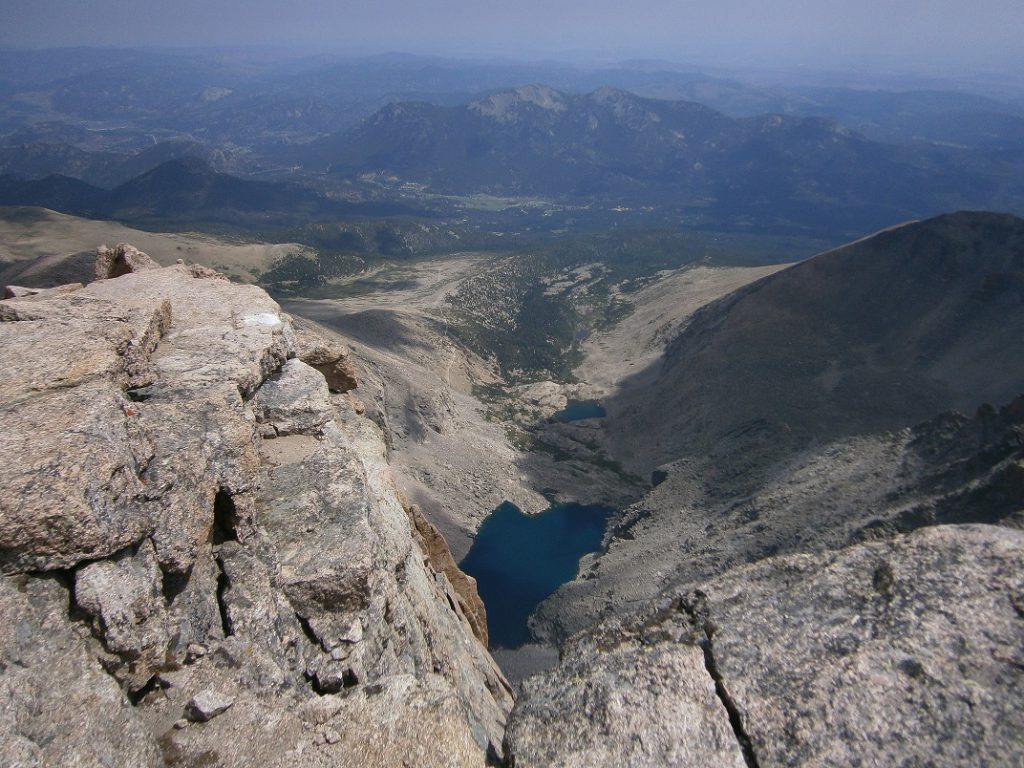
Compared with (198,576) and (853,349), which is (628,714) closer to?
(198,576)

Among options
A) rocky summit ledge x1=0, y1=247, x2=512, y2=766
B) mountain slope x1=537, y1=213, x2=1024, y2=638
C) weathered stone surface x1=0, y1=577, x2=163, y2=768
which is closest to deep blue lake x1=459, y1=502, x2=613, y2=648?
mountain slope x1=537, y1=213, x2=1024, y2=638

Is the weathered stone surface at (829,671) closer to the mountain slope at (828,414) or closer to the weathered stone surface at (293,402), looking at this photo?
the weathered stone surface at (293,402)

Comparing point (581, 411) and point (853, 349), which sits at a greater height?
point (853, 349)

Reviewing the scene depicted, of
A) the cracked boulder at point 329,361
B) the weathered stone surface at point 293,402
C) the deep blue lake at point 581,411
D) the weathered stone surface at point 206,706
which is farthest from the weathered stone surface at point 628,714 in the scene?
the deep blue lake at point 581,411

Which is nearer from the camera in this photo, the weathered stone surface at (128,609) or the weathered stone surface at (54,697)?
the weathered stone surface at (54,697)

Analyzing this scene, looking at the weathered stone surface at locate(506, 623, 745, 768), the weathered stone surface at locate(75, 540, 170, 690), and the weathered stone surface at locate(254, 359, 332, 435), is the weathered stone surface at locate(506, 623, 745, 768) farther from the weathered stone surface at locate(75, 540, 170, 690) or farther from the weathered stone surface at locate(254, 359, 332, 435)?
the weathered stone surface at locate(254, 359, 332, 435)

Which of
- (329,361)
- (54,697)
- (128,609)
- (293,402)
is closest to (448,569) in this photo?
(293,402)
